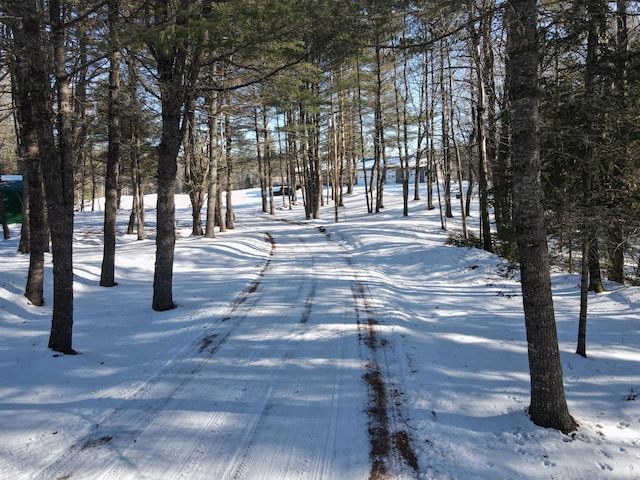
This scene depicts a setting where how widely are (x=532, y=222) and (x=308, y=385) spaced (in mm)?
2991

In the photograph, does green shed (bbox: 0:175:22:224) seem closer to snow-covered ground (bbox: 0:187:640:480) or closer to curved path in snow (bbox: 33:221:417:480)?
snow-covered ground (bbox: 0:187:640:480)

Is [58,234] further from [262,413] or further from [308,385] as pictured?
[308,385]

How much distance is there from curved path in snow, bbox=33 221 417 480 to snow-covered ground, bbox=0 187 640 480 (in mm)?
19

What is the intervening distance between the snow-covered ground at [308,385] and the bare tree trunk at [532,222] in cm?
35

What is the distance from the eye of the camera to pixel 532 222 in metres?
3.64

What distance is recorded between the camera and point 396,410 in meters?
4.09

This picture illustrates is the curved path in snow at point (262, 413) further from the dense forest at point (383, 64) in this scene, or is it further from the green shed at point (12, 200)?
the green shed at point (12, 200)

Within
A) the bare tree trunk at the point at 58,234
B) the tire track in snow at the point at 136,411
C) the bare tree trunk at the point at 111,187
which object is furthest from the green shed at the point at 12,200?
the tire track in snow at the point at 136,411

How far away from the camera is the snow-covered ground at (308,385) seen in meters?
3.32

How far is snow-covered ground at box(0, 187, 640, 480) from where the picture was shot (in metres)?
3.32

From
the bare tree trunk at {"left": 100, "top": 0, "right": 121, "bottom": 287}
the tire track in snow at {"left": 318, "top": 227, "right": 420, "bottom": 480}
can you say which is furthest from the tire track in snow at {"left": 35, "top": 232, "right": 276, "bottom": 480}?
the bare tree trunk at {"left": 100, "top": 0, "right": 121, "bottom": 287}

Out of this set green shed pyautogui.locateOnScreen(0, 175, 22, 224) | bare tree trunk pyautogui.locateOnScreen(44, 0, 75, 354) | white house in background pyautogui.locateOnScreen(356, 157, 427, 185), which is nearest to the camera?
bare tree trunk pyautogui.locateOnScreen(44, 0, 75, 354)

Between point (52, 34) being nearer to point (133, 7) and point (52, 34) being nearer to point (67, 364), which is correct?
point (133, 7)

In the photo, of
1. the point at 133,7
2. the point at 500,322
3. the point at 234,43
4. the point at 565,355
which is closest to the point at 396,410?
the point at 565,355
